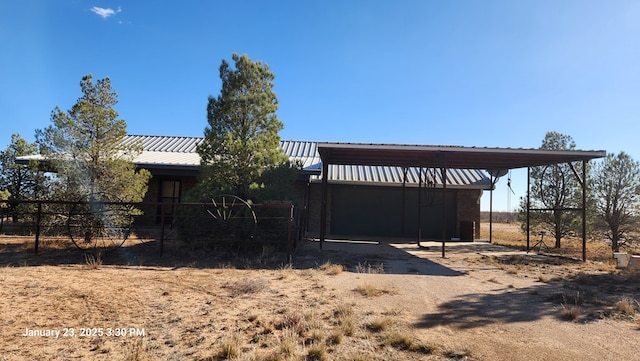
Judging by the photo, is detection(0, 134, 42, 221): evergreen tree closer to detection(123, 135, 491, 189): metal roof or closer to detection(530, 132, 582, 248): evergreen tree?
detection(123, 135, 491, 189): metal roof

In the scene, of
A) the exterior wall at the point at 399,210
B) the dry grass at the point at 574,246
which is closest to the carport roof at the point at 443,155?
the exterior wall at the point at 399,210

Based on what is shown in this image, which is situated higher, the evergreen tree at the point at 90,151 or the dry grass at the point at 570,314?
the evergreen tree at the point at 90,151

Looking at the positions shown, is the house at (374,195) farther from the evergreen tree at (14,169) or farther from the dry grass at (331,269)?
the dry grass at (331,269)

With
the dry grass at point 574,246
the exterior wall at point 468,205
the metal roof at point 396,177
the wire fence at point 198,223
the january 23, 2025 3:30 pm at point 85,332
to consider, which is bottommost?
the january 23, 2025 3:30 pm at point 85,332

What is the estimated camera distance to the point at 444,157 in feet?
40.9

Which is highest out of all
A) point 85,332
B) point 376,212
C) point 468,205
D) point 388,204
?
point 468,205

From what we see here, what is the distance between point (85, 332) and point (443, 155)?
10667mm

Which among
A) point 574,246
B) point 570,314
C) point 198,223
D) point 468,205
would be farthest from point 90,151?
point 574,246

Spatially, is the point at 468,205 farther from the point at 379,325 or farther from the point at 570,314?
the point at 379,325

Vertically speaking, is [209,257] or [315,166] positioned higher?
[315,166]

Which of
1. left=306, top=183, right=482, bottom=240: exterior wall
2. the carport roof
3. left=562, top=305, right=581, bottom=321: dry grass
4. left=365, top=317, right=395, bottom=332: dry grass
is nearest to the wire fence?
the carport roof

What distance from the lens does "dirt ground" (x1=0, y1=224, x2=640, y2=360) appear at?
438cm

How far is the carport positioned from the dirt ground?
3.59 m

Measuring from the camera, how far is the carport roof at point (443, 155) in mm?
11922
